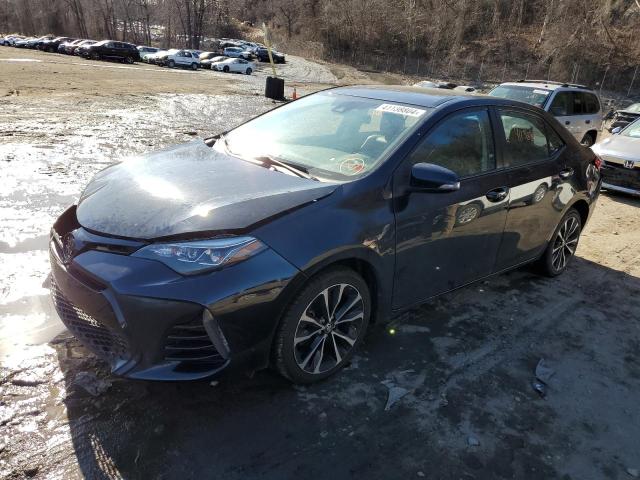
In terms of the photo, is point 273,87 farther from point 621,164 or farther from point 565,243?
point 565,243

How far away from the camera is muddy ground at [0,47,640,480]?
2.44m

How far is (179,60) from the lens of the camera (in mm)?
41031

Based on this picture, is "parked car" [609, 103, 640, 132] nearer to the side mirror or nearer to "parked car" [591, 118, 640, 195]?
"parked car" [591, 118, 640, 195]

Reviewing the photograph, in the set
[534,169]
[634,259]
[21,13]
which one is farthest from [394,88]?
[21,13]

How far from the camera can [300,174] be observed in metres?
3.11

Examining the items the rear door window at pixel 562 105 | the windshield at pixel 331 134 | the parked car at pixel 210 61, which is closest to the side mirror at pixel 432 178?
the windshield at pixel 331 134

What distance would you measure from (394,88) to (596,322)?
104 inches

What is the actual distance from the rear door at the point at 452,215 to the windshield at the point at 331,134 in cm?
24

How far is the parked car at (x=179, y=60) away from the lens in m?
41.1

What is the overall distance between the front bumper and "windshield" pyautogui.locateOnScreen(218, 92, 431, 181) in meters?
0.95

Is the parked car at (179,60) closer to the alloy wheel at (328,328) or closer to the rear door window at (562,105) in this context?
the rear door window at (562,105)

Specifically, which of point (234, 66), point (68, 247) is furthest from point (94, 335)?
point (234, 66)

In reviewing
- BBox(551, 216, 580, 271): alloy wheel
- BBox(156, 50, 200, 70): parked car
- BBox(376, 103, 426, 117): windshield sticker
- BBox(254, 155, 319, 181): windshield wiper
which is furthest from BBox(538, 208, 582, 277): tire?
BBox(156, 50, 200, 70): parked car

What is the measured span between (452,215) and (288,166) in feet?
3.92
